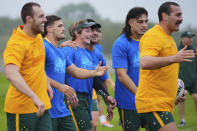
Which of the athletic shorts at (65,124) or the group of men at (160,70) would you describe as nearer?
the group of men at (160,70)

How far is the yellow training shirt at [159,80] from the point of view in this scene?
5.38 meters

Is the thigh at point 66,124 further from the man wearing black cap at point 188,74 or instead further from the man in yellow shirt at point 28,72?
the man wearing black cap at point 188,74

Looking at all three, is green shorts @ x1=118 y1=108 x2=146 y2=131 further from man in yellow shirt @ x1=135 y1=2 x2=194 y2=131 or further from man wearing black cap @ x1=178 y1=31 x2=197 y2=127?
man wearing black cap @ x1=178 y1=31 x2=197 y2=127

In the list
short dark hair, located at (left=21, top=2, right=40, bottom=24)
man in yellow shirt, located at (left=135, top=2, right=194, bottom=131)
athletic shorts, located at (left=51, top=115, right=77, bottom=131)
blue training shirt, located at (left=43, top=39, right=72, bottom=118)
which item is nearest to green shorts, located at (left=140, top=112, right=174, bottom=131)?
man in yellow shirt, located at (left=135, top=2, right=194, bottom=131)

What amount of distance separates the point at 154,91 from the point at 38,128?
163 cm

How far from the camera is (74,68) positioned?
6402 mm

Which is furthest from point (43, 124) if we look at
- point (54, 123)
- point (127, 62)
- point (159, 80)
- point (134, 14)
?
point (134, 14)

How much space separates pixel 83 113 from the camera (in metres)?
6.79

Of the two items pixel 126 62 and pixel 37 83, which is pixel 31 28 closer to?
pixel 37 83

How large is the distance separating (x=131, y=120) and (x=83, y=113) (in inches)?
32.0

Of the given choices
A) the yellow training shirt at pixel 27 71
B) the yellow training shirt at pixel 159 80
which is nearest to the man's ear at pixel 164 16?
the yellow training shirt at pixel 159 80

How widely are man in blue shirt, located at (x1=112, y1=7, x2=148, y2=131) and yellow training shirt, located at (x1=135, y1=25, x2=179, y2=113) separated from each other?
991mm

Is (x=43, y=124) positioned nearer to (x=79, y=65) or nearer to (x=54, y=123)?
(x=54, y=123)

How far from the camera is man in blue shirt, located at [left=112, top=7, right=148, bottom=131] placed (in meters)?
6.64
